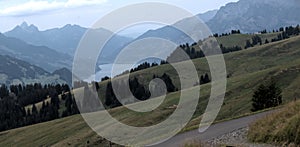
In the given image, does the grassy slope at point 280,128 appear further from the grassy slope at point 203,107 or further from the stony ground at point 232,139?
the grassy slope at point 203,107

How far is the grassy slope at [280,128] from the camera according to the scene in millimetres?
21984

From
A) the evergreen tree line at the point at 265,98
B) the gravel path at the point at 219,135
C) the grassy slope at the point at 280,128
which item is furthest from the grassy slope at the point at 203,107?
the grassy slope at the point at 280,128

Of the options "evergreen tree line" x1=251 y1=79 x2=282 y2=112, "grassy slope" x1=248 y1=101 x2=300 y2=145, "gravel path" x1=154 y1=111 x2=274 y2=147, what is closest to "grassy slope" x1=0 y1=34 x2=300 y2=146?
"evergreen tree line" x1=251 y1=79 x2=282 y2=112

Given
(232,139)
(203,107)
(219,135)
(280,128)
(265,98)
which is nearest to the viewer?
(280,128)

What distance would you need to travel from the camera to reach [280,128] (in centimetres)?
2328

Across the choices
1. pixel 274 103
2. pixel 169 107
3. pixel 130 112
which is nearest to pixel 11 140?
pixel 130 112

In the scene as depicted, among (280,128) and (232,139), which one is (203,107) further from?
(280,128)

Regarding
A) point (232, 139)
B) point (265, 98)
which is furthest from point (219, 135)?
point (265, 98)

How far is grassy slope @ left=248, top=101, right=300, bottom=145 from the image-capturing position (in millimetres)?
21984

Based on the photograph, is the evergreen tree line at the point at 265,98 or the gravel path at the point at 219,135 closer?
the gravel path at the point at 219,135

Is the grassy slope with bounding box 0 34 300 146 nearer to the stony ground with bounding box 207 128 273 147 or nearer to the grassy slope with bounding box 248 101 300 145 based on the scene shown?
the stony ground with bounding box 207 128 273 147

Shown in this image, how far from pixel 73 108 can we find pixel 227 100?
101489 millimetres

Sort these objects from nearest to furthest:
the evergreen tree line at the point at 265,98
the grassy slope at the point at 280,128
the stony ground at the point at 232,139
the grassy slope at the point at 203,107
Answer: the grassy slope at the point at 280,128, the stony ground at the point at 232,139, the evergreen tree line at the point at 265,98, the grassy slope at the point at 203,107

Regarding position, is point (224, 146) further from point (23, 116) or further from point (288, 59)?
point (23, 116)
